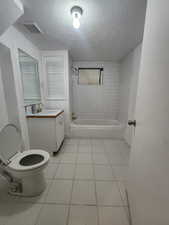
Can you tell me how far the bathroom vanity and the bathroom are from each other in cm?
2

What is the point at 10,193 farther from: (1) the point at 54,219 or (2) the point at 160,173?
(2) the point at 160,173

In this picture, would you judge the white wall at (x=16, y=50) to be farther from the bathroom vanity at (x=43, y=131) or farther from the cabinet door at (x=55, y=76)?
the cabinet door at (x=55, y=76)

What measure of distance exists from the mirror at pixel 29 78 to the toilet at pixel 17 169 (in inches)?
30.8

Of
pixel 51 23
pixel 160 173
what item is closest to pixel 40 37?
pixel 51 23

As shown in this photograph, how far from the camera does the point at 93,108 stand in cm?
343

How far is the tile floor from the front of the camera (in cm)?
101

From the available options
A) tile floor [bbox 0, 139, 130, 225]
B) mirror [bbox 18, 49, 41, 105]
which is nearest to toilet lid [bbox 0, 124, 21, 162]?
tile floor [bbox 0, 139, 130, 225]

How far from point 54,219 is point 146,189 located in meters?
0.97

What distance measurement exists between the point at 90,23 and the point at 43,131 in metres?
1.92

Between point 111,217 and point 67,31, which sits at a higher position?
point 67,31

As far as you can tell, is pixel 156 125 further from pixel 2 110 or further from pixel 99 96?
pixel 99 96

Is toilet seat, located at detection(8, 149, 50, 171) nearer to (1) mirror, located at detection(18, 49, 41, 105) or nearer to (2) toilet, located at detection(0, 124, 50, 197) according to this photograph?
(2) toilet, located at detection(0, 124, 50, 197)

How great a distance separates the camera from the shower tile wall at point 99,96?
3.17 metres

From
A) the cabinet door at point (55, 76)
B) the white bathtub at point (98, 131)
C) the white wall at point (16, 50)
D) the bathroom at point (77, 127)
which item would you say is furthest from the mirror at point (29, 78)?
the white bathtub at point (98, 131)
